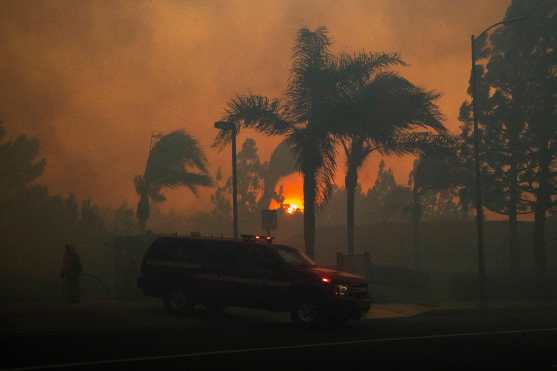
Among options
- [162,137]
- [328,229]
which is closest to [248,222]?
[328,229]

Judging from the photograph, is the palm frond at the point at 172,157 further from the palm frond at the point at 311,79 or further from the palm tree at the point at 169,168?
the palm frond at the point at 311,79

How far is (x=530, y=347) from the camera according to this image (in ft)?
44.5

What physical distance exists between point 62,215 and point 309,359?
6916 centimetres

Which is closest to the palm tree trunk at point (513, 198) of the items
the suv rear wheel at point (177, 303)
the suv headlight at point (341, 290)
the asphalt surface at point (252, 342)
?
the asphalt surface at point (252, 342)

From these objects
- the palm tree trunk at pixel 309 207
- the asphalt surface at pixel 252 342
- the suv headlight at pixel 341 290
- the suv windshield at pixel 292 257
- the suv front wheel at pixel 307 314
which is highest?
the palm tree trunk at pixel 309 207

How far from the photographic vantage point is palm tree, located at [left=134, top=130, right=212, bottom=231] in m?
48.7

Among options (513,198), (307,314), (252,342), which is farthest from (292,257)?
(513,198)

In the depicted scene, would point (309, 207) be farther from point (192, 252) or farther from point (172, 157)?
point (172, 157)

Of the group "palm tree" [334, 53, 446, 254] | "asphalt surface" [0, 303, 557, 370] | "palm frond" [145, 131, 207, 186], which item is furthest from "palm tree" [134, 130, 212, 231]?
"asphalt surface" [0, 303, 557, 370]

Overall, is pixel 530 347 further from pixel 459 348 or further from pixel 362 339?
pixel 362 339

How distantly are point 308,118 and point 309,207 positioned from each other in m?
3.65

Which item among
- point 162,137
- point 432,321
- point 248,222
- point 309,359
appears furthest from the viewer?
point 248,222

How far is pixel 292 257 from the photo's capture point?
58.1 feet

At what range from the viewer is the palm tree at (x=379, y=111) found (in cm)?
3013
